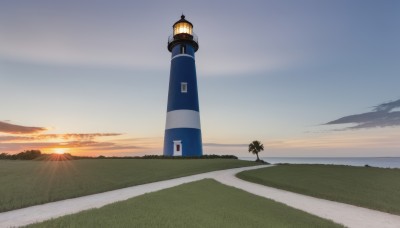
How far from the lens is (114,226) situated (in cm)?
658

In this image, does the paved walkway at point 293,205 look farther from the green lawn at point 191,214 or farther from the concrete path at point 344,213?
the green lawn at point 191,214


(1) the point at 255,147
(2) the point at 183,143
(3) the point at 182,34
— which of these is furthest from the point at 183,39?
(1) the point at 255,147

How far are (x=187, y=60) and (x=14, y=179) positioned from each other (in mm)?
25868

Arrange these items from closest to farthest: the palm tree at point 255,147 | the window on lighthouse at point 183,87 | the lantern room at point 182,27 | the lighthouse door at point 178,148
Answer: the lighthouse door at point 178,148, the window on lighthouse at point 183,87, the lantern room at point 182,27, the palm tree at point 255,147

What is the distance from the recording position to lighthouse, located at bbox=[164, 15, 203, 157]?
33656 millimetres

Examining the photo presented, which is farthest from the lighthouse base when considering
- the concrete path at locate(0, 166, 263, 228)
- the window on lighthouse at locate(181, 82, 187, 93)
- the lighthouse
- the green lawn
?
the green lawn

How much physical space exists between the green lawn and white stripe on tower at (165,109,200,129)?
23005mm

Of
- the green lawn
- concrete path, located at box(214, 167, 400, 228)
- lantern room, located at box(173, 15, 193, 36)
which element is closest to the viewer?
the green lawn

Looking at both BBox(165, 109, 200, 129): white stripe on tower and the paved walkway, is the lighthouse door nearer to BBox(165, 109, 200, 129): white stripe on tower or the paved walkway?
BBox(165, 109, 200, 129): white stripe on tower

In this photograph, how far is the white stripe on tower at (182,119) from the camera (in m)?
33.8

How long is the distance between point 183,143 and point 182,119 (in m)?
3.04

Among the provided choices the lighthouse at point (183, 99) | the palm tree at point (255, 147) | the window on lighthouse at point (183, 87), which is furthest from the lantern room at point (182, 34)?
the palm tree at point (255, 147)

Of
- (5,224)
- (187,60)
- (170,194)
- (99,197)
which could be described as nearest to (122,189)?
(99,197)

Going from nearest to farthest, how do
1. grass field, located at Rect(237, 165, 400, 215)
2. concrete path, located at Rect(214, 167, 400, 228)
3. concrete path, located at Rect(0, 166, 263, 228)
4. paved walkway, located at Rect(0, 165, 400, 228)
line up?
concrete path, located at Rect(0, 166, 263, 228) → paved walkway, located at Rect(0, 165, 400, 228) → concrete path, located at Rect(214, 167, 400, 228) → grass field, located at Rect(237, 165, 400, 215)
